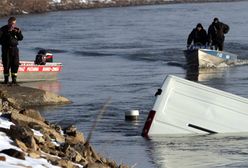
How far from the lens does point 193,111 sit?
14.7 metres

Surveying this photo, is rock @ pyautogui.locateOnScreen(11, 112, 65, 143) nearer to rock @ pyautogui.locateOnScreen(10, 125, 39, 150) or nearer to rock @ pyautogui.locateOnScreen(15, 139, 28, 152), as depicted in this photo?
rock @ pyautogui.locateOnScreen(10, 125, 39, 150)

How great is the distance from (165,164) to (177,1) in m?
88.1

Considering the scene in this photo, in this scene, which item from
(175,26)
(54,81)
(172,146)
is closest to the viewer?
(172,146)

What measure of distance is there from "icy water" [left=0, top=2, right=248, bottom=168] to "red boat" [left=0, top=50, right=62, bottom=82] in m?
0.38

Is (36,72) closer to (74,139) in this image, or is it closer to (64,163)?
(74,139)

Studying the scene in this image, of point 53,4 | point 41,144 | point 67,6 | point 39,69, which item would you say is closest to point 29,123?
point 41,144

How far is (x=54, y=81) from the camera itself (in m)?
25.2

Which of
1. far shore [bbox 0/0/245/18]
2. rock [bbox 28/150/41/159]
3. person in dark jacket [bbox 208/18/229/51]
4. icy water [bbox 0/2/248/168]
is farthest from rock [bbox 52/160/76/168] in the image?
far shore [bbox 0/0/245/18]

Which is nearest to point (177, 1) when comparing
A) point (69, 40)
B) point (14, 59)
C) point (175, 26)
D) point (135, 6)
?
point (135, 6)

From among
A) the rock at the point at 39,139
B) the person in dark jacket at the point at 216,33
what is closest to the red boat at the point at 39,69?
the person in dark jacket at the point at 216,33

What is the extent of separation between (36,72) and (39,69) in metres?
0.13

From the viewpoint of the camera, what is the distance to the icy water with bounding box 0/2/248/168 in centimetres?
1331

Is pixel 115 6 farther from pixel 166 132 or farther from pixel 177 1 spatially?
pixel 166 132

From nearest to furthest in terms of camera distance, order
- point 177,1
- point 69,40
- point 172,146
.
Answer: point 172,146 → point 69,40 → point 177,1
